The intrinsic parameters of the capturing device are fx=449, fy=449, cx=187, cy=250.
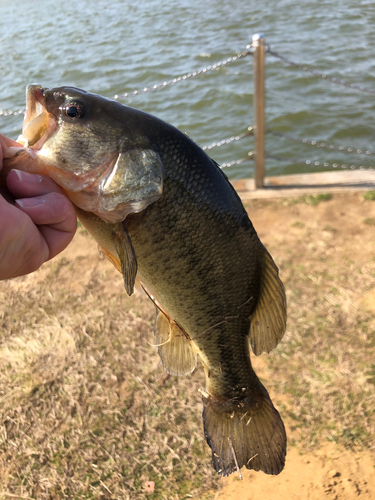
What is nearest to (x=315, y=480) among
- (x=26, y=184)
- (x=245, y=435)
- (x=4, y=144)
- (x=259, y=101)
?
(x=245, y=435)

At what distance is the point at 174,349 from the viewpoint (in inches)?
70.0

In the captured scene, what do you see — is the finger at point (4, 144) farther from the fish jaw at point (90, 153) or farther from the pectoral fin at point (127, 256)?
the pectoral fin at point (127, 256)

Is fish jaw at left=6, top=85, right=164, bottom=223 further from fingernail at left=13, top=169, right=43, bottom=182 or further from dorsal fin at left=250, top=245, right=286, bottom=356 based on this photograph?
dorsal fin at left=250, top=245, right=286, bottom=356

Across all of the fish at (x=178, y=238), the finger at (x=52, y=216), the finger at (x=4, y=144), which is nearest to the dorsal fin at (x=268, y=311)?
the fish at (x=178, y=238)

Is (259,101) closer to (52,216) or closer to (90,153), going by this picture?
(90,153)

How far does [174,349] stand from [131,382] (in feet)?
4.36

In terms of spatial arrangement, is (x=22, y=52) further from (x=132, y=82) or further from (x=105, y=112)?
(x=105, y=112)

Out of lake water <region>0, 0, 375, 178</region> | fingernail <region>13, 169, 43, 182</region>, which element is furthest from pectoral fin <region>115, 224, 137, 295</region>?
lake water <region>0, 0, 375, 178</region>

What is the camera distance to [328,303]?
3434mm

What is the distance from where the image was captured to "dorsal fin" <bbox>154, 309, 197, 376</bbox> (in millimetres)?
1767

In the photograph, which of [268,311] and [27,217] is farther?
[268,311]

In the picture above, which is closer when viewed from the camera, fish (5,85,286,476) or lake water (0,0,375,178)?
fish (5,85,286,476)

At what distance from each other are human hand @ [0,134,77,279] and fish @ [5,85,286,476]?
0.19ft

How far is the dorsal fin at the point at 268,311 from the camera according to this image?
162cm
